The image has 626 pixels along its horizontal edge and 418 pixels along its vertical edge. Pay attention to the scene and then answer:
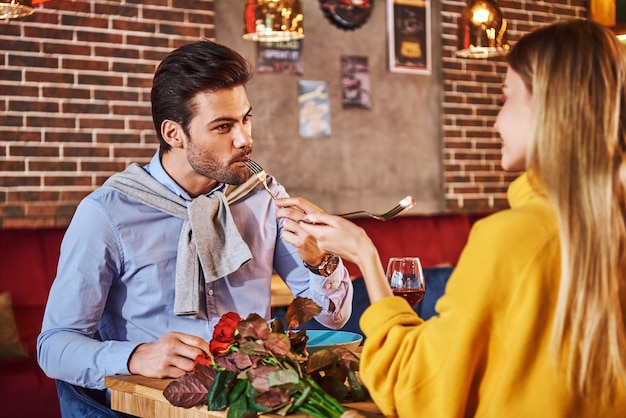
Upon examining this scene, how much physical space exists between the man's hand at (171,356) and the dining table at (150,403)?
0.06 feet

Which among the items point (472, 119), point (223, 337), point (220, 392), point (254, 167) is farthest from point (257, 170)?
point (472, 119)

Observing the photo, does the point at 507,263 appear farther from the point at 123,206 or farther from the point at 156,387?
the point at 123,206

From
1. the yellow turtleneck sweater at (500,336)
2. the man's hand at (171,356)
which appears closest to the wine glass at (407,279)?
the man's hand at (171,356)

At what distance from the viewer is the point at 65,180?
439 centimetres

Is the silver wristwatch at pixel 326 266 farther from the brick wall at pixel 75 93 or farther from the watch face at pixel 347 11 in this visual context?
the watch face at pixel 347 11

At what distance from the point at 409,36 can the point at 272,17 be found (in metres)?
2.08

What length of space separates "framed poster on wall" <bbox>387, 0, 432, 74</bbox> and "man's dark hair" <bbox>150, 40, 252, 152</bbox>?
10.6 ft

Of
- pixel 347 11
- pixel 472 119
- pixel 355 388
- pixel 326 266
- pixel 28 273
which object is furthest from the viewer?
pixel 472 119

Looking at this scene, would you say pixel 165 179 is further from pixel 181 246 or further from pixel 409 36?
pixel 409 36

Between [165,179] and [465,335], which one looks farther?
[165,179]

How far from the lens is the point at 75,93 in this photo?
14.4ft

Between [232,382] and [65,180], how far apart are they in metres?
3.08

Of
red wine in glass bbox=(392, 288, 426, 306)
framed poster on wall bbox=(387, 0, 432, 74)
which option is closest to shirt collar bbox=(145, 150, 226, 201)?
red wine in glass bbox=(392, 288, 426, 306)

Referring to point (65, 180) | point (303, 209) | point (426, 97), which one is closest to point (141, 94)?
point (65, 180)
